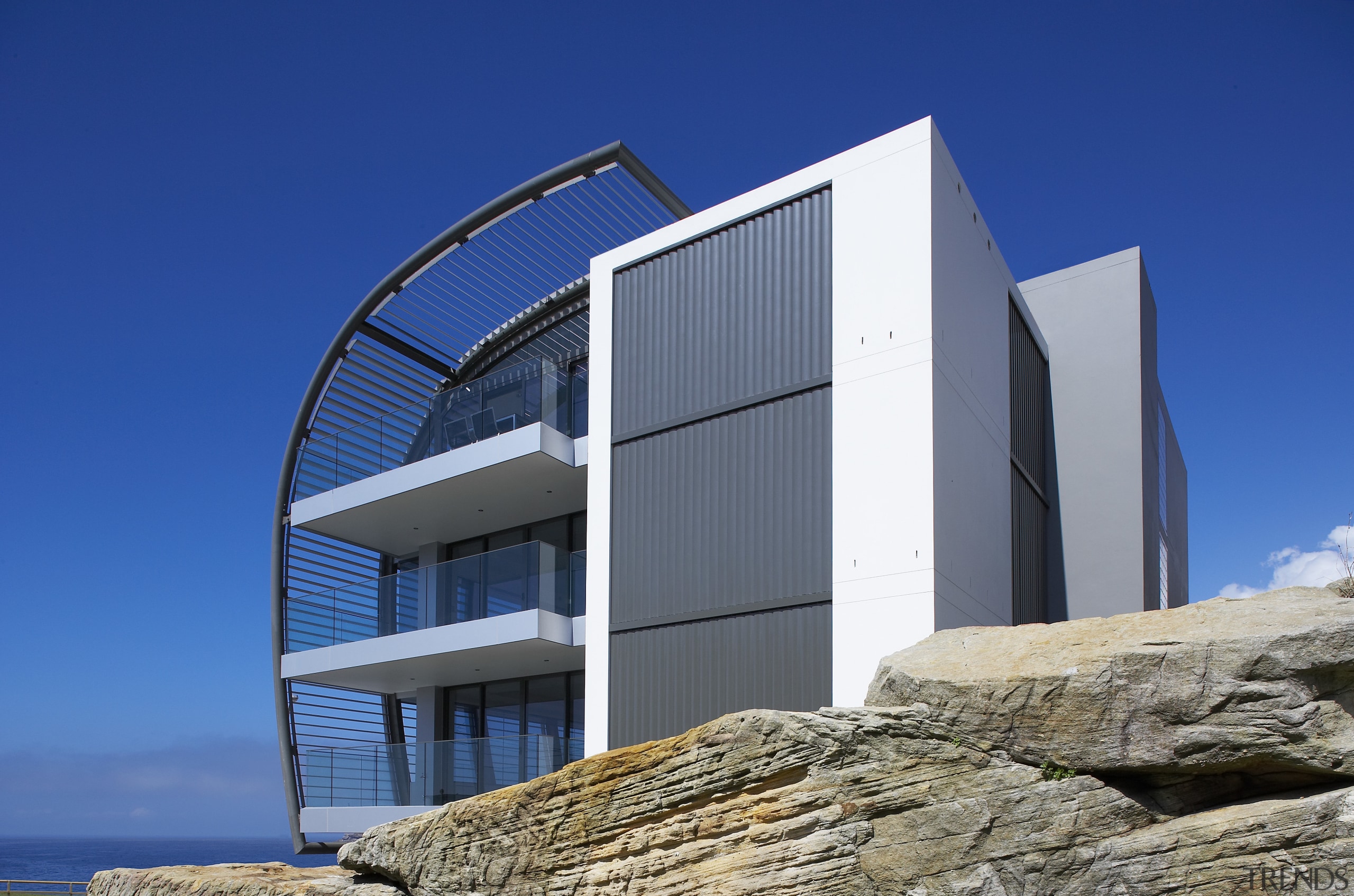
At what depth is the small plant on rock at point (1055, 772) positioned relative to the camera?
Result: 6418 millimetres

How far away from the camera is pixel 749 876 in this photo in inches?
261

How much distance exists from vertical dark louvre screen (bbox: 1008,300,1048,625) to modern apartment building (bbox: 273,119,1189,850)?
0.32 feet

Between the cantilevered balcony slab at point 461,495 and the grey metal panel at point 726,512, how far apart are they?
1701mm

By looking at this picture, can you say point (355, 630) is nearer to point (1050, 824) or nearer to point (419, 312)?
point (419, 312)

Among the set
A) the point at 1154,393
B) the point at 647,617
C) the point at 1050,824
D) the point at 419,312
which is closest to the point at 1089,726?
the point at 1050,824

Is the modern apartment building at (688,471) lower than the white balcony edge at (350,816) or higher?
higher

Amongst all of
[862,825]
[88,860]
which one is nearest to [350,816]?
[862,825]

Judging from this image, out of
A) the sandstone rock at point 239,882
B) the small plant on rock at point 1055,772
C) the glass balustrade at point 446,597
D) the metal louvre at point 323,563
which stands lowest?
the sandstone rock at point 239,882

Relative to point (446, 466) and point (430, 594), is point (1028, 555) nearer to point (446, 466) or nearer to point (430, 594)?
point (446, 466)

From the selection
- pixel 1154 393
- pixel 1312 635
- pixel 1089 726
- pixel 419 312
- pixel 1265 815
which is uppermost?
pixel 419 312

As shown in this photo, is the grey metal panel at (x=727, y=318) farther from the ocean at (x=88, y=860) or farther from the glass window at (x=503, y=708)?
the ocean at (x=88, y=860)

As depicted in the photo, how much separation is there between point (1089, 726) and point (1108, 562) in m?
9.96

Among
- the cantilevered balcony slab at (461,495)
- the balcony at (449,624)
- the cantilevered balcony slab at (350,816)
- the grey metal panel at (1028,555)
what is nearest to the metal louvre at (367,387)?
the cantilevered balcony slab at (461,495)

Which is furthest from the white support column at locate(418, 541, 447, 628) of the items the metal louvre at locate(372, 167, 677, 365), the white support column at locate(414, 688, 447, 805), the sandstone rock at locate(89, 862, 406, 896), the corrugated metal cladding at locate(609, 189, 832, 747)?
the metal louvre at locate(372, 167, 677, 365)
